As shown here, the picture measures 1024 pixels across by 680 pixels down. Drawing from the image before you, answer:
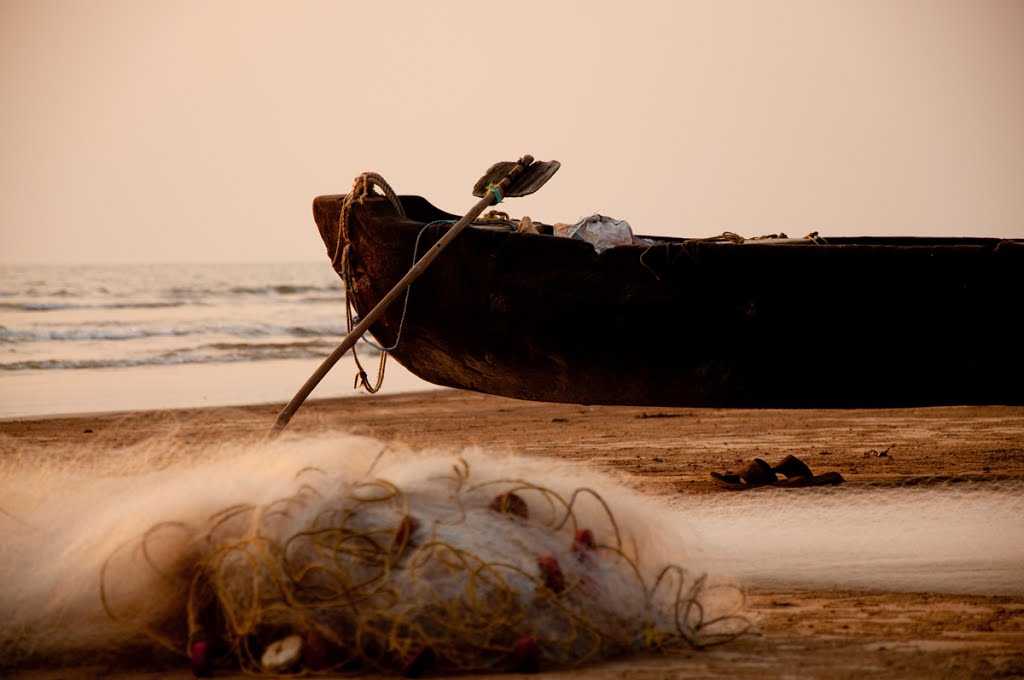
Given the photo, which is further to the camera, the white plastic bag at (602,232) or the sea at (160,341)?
the sea at (160,341)

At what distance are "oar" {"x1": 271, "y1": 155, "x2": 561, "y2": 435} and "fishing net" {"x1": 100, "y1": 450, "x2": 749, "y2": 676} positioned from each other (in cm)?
148

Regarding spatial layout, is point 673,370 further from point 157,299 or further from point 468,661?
point 157,299

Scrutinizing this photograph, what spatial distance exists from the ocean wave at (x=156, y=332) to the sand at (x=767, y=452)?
188 inches

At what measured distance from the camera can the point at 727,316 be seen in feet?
16.6

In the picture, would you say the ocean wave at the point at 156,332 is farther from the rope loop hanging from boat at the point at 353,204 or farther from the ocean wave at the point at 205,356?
the rope loop hanging from boat at the point at 353,204

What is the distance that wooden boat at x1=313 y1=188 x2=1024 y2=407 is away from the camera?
499cm

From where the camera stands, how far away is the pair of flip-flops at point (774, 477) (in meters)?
6.07

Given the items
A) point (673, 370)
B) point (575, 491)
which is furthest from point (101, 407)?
point (575, 491)

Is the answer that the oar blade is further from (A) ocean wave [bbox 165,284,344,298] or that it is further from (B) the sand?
(A) ocean wave [bbox 165,284,344,298]

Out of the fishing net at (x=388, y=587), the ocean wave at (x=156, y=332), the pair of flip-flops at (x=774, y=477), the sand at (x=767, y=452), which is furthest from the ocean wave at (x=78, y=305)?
the fishing net at (x=388, y=587)

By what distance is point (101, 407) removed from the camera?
962 centimetres

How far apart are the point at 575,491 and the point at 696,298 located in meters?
1.67

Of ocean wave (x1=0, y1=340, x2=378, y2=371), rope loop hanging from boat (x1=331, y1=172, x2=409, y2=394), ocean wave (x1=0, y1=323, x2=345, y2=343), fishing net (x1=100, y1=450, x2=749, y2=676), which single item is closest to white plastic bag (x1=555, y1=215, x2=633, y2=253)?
rope loop hanging from boat (x1=331, y1=172, x2=409, y2=394)

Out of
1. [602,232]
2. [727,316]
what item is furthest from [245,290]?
[727,316]
